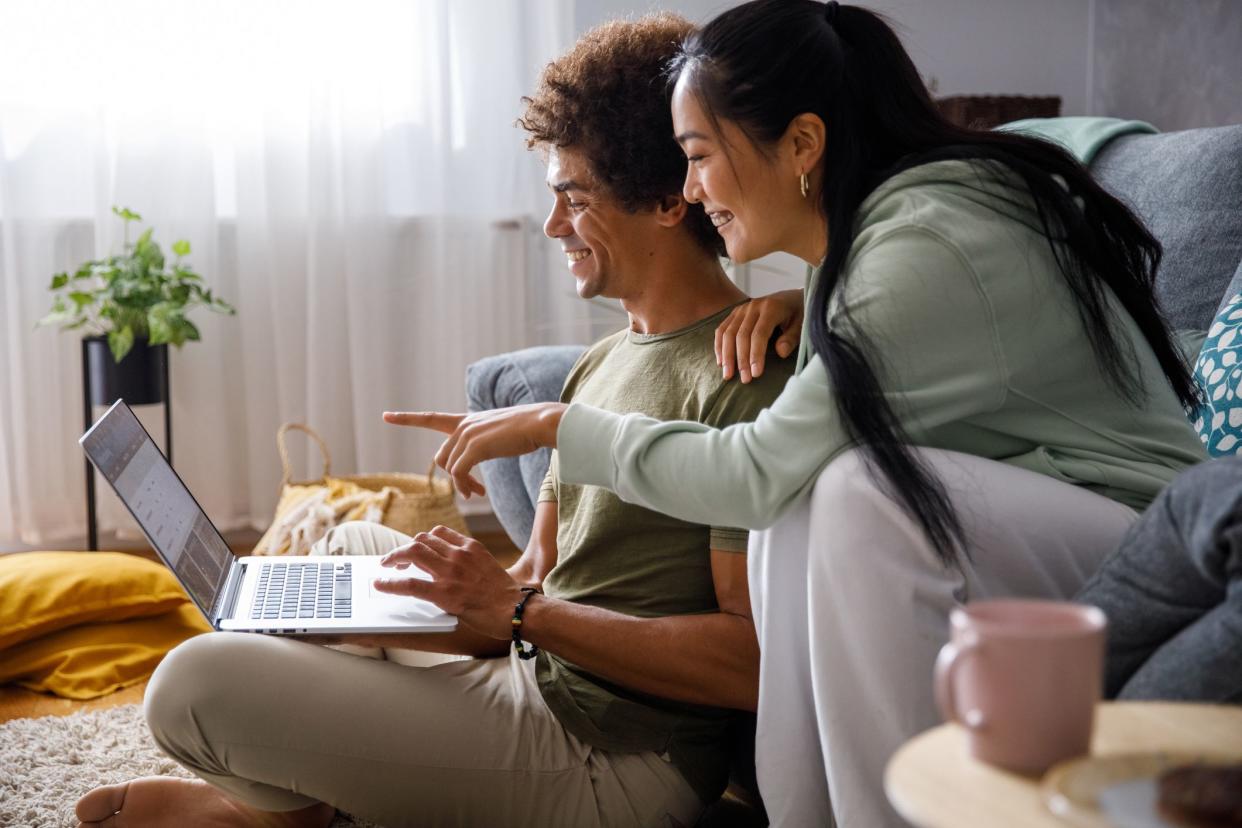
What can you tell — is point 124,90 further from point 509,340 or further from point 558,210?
point 558,210

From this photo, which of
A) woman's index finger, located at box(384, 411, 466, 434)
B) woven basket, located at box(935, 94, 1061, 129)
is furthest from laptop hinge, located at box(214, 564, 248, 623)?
woven basket, located at box(935, 94, 1061, 129)

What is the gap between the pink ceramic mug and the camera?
61 cm

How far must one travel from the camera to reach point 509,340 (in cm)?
349

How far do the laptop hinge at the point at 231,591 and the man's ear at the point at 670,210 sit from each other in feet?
2.16

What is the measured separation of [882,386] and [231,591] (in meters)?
0.84

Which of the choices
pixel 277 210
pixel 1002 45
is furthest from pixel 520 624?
pixel 1002 45

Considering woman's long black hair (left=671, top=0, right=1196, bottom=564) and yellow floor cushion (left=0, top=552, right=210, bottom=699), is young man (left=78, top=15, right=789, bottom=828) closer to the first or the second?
woman's long black hair (left=671, top=0, right=1196, bottom=564)

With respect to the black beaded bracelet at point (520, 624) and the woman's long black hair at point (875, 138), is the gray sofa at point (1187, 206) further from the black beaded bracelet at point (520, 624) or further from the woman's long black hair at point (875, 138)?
the woman's long black hair at point (875, 138)

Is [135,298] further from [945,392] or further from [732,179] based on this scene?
[945,392]

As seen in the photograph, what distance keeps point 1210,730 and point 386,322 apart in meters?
2.93

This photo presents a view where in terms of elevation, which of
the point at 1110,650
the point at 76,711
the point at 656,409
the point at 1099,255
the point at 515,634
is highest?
the point at 1099,255

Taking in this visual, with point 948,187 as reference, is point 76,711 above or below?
below

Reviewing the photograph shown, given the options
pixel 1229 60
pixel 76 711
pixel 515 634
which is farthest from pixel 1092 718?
pixel 1229 60

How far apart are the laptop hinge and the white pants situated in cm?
66
